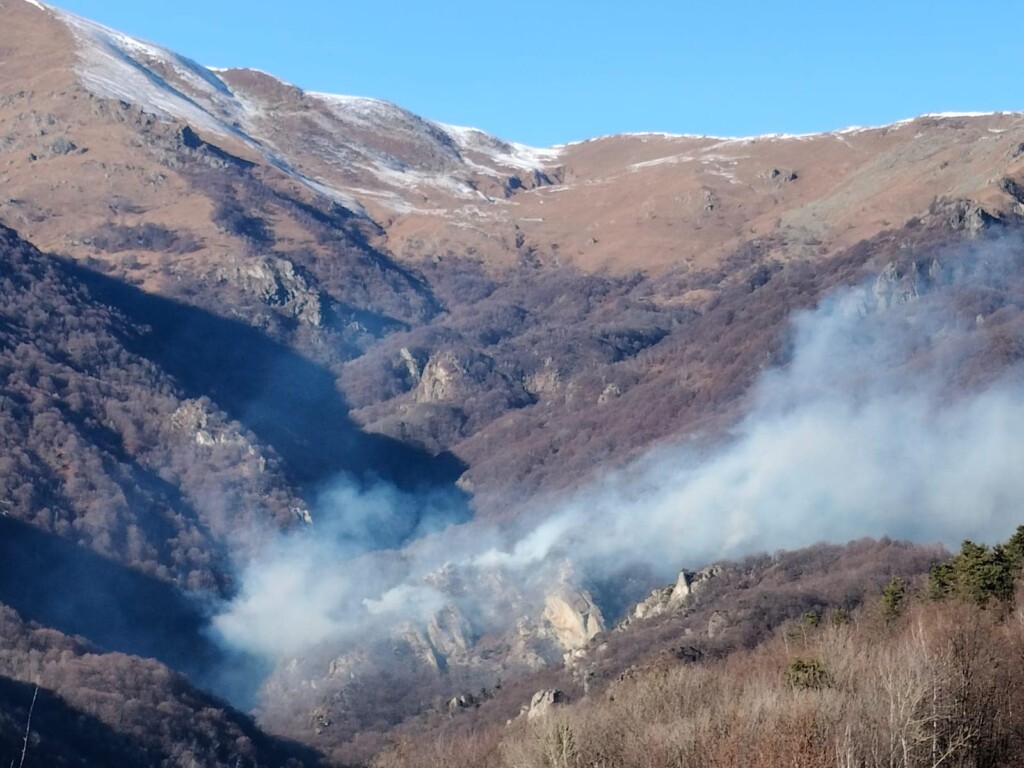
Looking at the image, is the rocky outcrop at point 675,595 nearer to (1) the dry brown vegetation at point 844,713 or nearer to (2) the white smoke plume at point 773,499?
(2) the white smoke plume at point 773,499

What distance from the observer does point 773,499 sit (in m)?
151

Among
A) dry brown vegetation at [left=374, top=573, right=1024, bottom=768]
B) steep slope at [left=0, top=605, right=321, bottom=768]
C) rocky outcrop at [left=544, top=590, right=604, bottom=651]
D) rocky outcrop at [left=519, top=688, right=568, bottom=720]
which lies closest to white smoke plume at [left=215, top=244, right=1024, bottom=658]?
rocky outcrop at [left=544, top=590, right=604, bottom=651]

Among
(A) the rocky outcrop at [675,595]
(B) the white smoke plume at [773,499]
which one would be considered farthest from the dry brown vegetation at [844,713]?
(B) the white smoke plume at [773,499]

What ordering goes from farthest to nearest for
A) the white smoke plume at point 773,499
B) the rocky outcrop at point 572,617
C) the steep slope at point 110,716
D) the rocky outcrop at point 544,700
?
1. the white smoke plume at point 773,499
2. the rocky outcrop at point 572,617
3. the rocky outcrop at point 544,700
4. the steep slope at point 110,716

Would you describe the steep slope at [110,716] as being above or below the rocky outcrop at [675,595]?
below

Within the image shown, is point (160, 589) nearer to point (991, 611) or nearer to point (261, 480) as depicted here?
point (261, 480)

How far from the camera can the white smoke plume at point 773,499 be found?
14088 centimetres

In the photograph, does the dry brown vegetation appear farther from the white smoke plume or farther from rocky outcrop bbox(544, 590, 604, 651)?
the white smoke plume

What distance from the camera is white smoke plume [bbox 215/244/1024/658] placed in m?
141

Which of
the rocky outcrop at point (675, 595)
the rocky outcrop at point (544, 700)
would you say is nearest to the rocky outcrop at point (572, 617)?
the rocky outcrop at point (675, 595)

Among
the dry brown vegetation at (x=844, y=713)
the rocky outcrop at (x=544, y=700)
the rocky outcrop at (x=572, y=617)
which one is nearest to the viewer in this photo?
the dry brown vegetation at (x=844, y=713)

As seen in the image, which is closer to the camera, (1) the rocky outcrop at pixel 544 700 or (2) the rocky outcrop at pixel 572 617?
(1) the rocky outcrop at pixel 544 700

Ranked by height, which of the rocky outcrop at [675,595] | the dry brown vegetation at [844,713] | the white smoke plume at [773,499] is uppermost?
the white smoke plume at [773,499]

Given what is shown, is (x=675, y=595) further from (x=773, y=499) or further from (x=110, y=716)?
(x=110, y=716)
